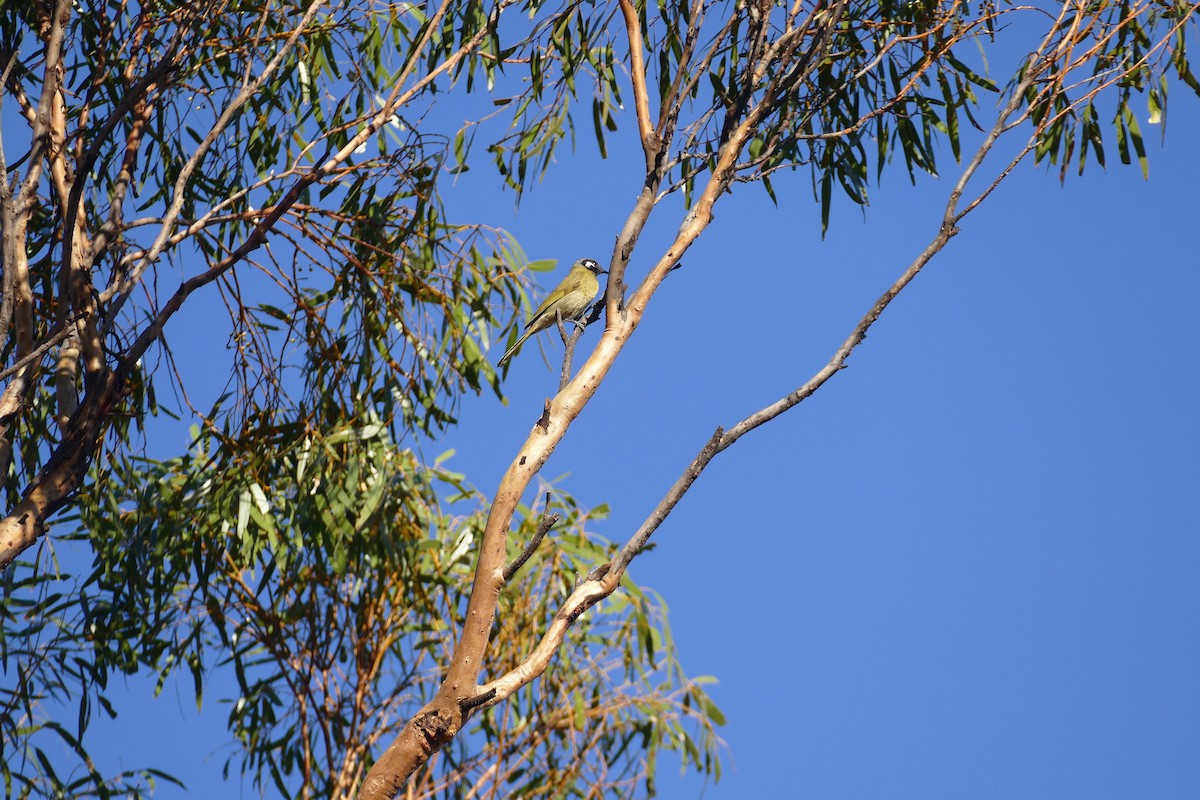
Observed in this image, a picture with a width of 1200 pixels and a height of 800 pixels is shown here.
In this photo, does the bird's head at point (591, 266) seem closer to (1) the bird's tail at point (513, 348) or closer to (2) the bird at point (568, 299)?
(2) the bird at point (568, 299)

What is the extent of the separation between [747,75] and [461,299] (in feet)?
5.27

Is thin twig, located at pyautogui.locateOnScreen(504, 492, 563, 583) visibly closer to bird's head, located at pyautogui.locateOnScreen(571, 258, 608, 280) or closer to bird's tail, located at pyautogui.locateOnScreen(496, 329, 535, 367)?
bird's tail, located at pyautogui.locateOnScreen(496, 329, 535, 367)

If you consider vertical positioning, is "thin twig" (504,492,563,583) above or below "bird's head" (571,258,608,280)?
below

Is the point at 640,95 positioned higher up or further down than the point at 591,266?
further down

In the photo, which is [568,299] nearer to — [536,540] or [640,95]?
[640,95]

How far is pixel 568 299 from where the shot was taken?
4738 mm

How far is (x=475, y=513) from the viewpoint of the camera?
17.1 feet

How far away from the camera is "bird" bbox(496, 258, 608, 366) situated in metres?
4.58

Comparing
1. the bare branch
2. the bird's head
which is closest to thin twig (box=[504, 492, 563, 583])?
the bare branch

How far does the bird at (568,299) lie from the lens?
458 cm

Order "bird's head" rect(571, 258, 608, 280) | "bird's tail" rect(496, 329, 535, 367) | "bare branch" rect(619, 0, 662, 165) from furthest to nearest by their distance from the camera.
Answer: "bird's head" rect(571, 258, 608, 280), "bird's tail" rect(496, 329, 535, 367), "bare branch" rect(619, 0, 662, 165)

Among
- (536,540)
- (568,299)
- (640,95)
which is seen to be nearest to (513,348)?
(568,299)

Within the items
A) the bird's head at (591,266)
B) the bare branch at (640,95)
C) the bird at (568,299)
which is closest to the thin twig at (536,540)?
the bare branch at (640,95)

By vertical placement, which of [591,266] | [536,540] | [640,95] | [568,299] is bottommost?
[536,540]
